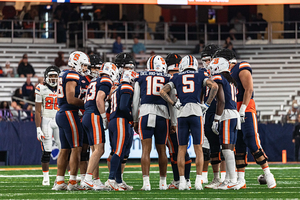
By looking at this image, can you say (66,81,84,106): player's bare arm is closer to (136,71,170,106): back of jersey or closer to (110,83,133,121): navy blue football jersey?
(110,83,133,121): navy blue football jersey

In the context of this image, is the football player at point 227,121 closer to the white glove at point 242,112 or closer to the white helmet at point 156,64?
the white glove at point 242,112

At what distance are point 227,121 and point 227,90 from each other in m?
0.45

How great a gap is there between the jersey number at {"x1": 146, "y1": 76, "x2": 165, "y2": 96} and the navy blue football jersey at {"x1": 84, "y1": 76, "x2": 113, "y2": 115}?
0.60 m

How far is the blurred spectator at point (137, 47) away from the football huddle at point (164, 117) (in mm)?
12918

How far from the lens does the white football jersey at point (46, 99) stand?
974 cm

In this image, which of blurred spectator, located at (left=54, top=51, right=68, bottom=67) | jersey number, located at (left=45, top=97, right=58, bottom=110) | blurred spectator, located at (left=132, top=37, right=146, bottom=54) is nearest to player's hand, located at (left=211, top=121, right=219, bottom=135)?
jersey number, located at (left=45, top=97, right=58, bottom=110)

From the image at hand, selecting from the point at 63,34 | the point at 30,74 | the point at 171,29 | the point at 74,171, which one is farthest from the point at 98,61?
the point at 171,29

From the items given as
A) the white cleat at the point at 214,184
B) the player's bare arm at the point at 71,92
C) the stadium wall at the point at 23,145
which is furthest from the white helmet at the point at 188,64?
the stadium wall at the point at 23,145

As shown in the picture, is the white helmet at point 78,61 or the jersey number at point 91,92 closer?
the jersey number at point 91,92

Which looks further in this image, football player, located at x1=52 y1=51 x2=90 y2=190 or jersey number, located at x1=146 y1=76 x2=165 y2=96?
football player, located at x1=52 y1=51 x2=90 y2=190

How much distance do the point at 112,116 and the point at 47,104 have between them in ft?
7.86

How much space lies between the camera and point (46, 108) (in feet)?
32.7

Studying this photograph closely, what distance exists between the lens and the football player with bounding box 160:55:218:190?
24.8 ft

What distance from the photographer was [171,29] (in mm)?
23641
